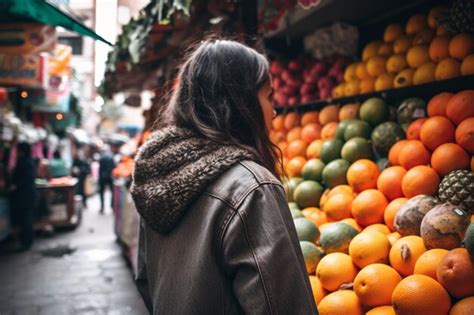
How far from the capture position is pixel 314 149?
3414mm

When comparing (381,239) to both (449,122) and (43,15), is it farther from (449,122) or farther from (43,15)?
(43,15)

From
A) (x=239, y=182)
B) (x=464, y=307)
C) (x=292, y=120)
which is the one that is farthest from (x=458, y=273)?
(x=292, y=120)

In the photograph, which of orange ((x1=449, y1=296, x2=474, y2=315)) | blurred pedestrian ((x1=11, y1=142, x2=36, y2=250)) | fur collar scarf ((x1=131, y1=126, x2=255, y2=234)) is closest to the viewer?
fur collar scarf ((x1=131, y1=126, x2=255, y2=234))

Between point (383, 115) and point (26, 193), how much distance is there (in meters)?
7.16

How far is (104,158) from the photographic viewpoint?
12.3 meters

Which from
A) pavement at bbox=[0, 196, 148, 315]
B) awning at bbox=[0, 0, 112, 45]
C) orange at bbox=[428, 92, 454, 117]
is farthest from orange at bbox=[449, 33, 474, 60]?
pavement at bbox=[0, 196, 148, 315]

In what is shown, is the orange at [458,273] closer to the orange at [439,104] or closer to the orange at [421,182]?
the orange at [421,182]

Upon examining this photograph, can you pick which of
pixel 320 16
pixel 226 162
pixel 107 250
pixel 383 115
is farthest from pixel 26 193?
pixel 226 162

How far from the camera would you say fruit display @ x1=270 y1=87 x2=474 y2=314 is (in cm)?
171

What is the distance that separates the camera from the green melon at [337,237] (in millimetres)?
2293

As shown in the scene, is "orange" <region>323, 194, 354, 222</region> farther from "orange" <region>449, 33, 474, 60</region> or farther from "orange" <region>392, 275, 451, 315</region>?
"orange" <region>449, 33, 474, 60</region>

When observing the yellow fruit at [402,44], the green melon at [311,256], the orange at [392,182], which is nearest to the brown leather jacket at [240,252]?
the green melon at [311,256]

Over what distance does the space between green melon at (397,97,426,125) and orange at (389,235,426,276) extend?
107 centimetres

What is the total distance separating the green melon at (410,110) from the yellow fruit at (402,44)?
56 cm
